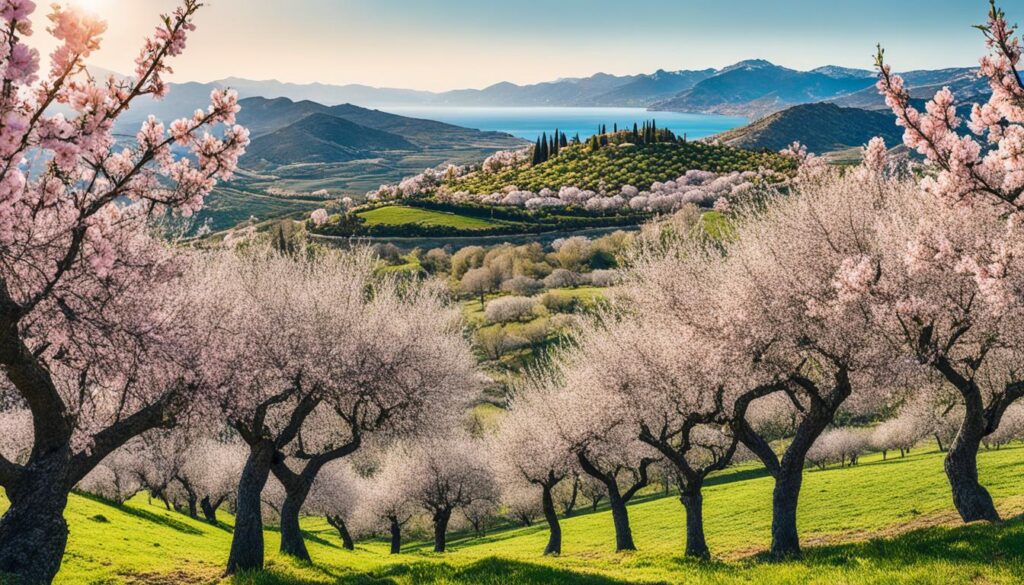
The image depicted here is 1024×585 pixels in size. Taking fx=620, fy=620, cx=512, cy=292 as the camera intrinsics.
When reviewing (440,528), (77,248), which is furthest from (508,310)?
(77,248)

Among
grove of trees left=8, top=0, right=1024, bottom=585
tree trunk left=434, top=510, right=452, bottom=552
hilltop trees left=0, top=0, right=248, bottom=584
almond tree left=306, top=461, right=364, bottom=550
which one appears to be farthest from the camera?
almond tree left=306, top=461, right=364, bottom=550

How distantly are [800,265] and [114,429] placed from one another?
764 inches

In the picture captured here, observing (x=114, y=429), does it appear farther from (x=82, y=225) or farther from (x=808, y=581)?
(x=808, y=581)

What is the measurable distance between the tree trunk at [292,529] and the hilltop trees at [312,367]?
0.12 ft

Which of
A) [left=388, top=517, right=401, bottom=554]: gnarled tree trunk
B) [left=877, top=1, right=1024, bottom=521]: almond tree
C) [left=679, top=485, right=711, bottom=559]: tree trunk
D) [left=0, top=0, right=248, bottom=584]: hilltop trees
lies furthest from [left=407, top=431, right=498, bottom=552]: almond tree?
[left=877, top=1, right=1024, bottom=521]: almond tree

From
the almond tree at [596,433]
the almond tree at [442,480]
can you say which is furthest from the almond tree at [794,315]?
the almond tree at [442,480]

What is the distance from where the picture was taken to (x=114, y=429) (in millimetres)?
14570

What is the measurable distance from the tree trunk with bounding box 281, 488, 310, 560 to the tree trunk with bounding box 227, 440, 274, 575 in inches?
74.5

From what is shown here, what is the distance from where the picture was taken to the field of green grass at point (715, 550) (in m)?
14.4

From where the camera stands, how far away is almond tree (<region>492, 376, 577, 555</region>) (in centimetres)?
3336

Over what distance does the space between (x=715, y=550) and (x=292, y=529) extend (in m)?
21.6

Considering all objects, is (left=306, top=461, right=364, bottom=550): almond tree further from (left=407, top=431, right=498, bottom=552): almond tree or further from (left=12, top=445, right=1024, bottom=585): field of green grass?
(left=12, top=445, right=1024, bottom=585): field of green grass

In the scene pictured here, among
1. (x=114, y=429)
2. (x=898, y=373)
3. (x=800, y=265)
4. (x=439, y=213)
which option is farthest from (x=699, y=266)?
(x=439, y=213)

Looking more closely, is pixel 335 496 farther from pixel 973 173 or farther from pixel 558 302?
pixel 558 302
